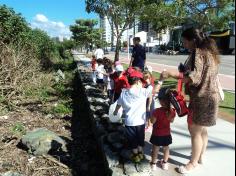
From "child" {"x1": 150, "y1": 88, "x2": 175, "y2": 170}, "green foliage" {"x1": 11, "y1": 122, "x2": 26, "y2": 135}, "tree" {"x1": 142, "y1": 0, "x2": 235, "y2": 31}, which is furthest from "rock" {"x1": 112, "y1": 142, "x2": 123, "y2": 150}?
"tree" {"x1": 142, "y1": 0, "x2": 235, "y2": 31}

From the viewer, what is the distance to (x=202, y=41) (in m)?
4.32

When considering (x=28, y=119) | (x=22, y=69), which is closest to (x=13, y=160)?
(x=28, y=119)

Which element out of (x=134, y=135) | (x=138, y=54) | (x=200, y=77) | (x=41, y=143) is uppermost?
(x=200, y=77)

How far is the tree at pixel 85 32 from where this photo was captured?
67.6 meters

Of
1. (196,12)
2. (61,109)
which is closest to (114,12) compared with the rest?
(196,12)

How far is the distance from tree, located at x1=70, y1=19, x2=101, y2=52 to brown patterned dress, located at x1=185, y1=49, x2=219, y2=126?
62.2m

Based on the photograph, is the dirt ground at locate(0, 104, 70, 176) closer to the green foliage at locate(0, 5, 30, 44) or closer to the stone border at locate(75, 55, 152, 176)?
the stone border at locate(75, 55, 152, 176)

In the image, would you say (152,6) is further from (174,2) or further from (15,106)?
(15,106)

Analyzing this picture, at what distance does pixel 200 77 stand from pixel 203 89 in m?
0.17

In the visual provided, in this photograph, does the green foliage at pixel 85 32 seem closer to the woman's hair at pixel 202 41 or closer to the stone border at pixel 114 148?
the stone border at pixel 114 148

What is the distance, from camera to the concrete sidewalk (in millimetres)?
4914

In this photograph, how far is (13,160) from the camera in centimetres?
600

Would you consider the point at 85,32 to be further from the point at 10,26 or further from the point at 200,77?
the point at 200,77

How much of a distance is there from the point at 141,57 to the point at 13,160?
5.03 m
